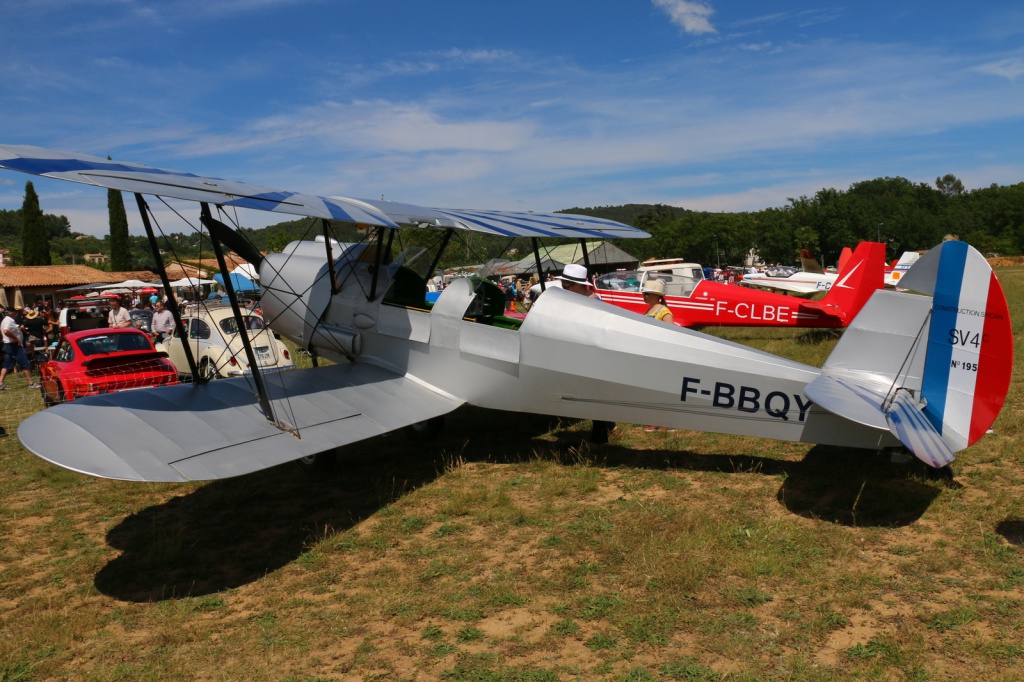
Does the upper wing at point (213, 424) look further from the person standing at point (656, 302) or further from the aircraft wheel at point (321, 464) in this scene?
the person standing at point (656, 302)

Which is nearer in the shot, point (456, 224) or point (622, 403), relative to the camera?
point (622, 403)

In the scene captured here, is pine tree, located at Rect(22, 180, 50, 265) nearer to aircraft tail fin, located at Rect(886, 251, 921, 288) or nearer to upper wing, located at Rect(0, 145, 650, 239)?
Result: upper wing, located at Rect(0, 145, 650, 239)

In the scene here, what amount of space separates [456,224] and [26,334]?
1309 cm

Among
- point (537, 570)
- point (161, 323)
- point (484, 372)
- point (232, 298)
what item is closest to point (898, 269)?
point (161, 323)

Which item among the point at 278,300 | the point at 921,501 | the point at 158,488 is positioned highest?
the point at 278,300

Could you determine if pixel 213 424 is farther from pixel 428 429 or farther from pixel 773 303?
pixel 773 303

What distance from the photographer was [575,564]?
14.7ft

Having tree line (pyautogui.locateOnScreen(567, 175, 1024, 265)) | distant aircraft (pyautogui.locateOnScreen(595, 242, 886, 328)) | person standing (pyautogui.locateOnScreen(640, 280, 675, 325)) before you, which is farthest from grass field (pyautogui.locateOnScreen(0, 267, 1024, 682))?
tree line (pyautogui.locateOnScreen(567, 175, 1024, 265))

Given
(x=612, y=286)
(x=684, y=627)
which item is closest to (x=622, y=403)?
(x=684, y=627)

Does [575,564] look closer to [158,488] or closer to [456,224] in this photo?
[456,224]

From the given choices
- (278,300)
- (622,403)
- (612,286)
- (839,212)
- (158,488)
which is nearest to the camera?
(622,403)

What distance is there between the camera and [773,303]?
45.4 feet

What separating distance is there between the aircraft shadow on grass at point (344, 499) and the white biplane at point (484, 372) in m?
0.55

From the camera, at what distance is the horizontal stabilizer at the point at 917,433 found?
160 inches
